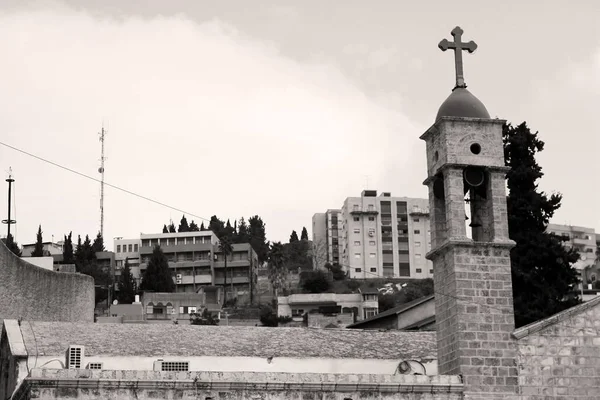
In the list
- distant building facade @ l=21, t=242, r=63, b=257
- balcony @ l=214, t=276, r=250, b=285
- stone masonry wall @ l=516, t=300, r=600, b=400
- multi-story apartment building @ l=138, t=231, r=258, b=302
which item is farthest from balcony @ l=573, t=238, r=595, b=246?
stone masonry wall @ l=516, t=300, r=600, b=400

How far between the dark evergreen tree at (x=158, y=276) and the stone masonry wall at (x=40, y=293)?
76.1 meters

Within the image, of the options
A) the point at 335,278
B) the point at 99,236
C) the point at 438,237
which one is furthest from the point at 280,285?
the point at 438,237

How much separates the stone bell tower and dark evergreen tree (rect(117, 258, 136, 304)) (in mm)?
89724

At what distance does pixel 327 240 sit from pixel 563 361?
4998 inches

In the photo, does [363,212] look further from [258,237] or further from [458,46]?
[458,46]

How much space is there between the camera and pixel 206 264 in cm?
13100

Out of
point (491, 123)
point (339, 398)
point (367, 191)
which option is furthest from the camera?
point (367, 191)

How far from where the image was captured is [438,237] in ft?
83.6

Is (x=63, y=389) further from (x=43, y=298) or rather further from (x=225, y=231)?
(x=225, y=231)

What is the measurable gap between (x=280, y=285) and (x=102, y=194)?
26.0 m

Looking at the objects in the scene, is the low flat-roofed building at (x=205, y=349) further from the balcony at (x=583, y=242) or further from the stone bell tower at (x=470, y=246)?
the balcony at (x=583, y=242)

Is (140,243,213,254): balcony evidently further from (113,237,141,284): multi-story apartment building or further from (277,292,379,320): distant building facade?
(277,292,379,320): distant building facade

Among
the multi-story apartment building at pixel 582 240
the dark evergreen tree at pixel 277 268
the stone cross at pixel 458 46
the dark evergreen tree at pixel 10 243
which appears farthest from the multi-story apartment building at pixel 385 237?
the stone cross at pixel 458 46

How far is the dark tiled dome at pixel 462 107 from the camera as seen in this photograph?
2547 cm
